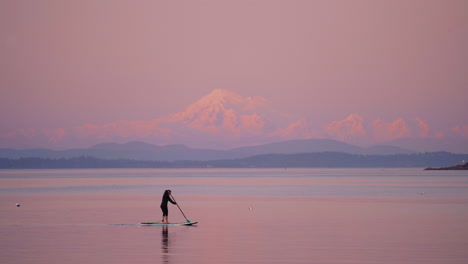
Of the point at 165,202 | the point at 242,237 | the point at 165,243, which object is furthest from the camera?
the point at 165,202

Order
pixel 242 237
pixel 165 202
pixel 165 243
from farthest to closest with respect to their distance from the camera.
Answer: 1. pixel 165 202
2. pixel 242 237
3. pixel 165 243

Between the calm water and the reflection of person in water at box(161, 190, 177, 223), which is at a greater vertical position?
the reflection of person in water at box(161, 190, 177, 223)

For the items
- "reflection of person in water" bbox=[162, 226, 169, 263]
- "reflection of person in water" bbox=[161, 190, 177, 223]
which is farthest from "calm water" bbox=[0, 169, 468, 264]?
"reflection of person in water" bbox=[161, 190, 177, 223]

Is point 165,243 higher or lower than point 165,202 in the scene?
lower

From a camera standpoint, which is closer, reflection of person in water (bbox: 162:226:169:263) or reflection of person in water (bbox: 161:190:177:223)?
reflection of person in water (bbox: 162:226:169:263)

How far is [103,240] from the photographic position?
Answer: 30234 millimetres

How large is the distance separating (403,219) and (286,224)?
7.40 meters

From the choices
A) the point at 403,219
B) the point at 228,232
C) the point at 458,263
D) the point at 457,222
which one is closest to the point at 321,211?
the point at 403,219

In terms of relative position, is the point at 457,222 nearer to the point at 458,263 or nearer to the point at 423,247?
the point at 423,247

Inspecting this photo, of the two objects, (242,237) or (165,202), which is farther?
(165,202)

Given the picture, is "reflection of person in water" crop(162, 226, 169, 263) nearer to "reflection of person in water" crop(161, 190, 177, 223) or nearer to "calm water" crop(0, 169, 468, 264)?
"calm water" crop(0, 169, 468, 264)

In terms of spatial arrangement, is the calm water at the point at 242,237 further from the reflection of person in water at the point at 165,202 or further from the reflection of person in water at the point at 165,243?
the reflection of person in water at the point at 165,202

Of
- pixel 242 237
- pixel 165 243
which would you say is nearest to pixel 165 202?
pixel 242 237

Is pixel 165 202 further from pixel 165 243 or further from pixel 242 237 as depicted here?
pixel 165 243
